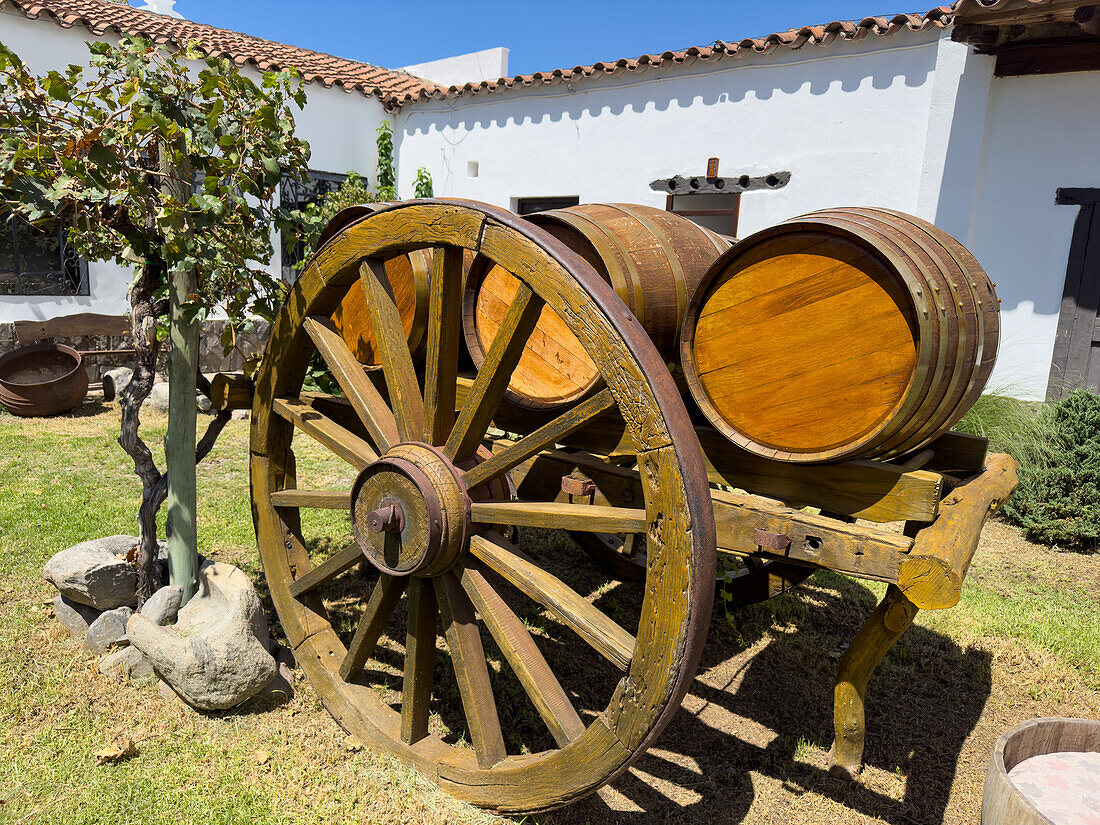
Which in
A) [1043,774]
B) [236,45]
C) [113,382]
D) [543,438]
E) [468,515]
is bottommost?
[113,382]

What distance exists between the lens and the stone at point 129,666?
284cm

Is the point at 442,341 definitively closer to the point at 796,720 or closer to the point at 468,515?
the point at 468,515

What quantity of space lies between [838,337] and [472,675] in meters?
1.36

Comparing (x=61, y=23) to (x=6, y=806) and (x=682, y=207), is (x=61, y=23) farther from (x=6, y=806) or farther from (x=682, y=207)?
(x=6, y=806)

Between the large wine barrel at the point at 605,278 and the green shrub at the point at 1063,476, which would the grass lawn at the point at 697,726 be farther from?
the large wine barrel at the point at 605,278

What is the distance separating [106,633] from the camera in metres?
3.01

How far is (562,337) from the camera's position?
235 cm

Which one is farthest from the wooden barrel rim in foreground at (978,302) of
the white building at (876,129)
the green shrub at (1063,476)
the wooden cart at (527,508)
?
the white building at (876,129)

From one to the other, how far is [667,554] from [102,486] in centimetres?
486

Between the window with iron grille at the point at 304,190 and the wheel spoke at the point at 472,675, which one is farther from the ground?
the window with iron grille at the point at 304,190

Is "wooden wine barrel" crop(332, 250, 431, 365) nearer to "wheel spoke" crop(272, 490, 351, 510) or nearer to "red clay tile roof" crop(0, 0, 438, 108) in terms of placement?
"wheel spoke" crop(272, 490, 351, 510)

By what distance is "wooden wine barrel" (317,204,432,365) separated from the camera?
254cm

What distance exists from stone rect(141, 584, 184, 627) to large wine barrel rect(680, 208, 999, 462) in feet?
7.27

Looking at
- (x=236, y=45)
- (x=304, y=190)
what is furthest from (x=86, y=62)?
(x=304, y=190)
